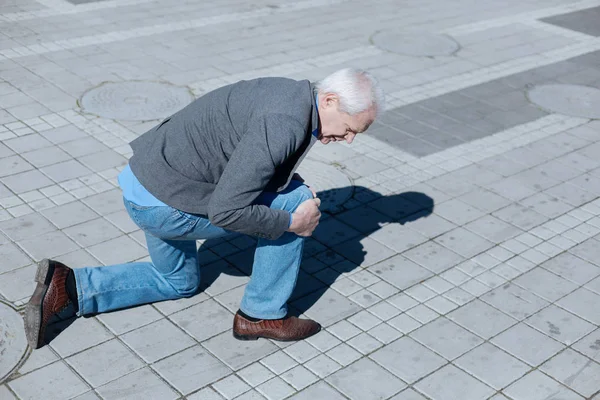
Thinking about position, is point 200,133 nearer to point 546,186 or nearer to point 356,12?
point 546,186

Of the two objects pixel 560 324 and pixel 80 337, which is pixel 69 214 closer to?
pixel 80 337

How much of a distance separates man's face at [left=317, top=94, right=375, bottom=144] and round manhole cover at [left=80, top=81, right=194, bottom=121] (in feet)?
11.9

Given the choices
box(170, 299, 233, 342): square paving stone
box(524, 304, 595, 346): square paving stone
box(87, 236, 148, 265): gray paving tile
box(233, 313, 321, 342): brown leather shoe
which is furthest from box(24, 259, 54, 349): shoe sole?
box(524, 304, 595, 346): square paving stone

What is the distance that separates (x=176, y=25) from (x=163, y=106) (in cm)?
272

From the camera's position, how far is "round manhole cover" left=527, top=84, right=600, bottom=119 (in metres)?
8.09

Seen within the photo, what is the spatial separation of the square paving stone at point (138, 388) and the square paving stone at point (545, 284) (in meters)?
2.38

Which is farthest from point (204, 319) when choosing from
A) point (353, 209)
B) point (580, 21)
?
point (580, 21)

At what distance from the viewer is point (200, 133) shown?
12.9 feet

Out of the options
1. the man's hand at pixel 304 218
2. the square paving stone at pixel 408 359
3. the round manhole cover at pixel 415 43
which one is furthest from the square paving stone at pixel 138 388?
the round manhole cover at pixel 415 43

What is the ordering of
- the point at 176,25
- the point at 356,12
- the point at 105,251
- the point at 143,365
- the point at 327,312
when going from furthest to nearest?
the point at 356,12 < the point at 176,25 < the point at 105,251 < the point at 327,312 < the point at 143,365

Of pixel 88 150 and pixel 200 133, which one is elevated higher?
pixel 200 133

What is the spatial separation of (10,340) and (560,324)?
10.2 feet

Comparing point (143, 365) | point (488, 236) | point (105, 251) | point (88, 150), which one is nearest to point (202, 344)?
point (143, 365)

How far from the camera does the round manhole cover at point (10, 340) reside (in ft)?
13.5
